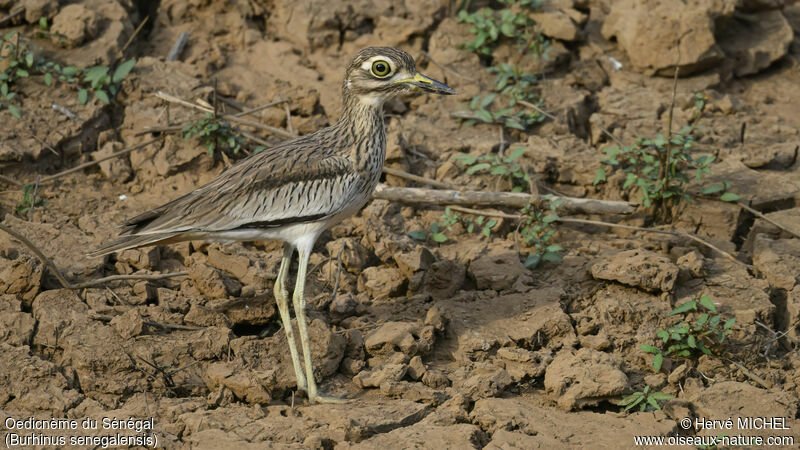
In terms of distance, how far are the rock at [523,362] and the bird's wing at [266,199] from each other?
1.13 m

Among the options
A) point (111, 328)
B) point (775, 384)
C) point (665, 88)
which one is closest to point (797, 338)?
point (775, 384)

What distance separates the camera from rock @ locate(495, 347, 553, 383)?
4.67 meters

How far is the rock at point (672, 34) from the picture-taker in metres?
6.71

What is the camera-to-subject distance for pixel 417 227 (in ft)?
19.2

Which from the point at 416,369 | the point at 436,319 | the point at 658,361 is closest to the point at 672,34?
the point at 658,361

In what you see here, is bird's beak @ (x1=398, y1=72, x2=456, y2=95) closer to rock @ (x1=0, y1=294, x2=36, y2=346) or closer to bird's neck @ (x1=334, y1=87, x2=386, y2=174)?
bird's neck @ (x1=334, y1=87, x2=386, y2=174)

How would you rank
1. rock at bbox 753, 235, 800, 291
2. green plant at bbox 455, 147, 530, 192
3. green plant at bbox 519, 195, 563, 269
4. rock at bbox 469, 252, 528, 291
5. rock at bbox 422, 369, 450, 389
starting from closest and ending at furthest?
1. rock at bbox 422, 369, 450, 389
2. rock at bbox 753, 235, 800, 291
3. rock at bbox 469, 252, 528, 291
4. green plant at bbox 519, 195, 563, 269
5. green plant at bbox 455, 147, 530, 192

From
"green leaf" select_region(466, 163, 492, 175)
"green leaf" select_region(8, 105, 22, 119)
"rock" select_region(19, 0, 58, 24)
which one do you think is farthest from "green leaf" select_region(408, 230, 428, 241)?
"rock" select_region(19, 0, 58, 24)

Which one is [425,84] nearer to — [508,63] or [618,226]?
[618,226]

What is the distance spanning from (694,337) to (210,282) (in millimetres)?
2537

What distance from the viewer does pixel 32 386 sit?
4336mm

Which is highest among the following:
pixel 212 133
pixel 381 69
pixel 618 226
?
pixel 381 69

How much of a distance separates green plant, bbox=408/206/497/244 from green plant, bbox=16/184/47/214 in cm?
226

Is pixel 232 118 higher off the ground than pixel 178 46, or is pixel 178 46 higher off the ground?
pixel 178 46
